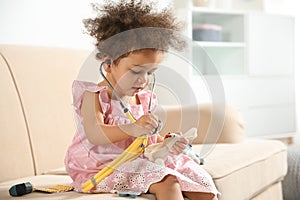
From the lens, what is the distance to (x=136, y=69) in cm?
150

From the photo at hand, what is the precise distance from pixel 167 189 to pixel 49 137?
0.70 metres

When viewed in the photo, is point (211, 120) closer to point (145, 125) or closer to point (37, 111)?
point (37, 111)

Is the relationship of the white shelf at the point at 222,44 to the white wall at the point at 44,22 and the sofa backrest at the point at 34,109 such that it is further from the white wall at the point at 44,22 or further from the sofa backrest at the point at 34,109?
the sofa backrest at the point at 34,109

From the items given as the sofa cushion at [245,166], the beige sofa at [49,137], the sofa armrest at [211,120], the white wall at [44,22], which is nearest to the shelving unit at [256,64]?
the white wall at [44,22]

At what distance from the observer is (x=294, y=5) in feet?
16.1

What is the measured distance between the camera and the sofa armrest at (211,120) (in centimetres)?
226

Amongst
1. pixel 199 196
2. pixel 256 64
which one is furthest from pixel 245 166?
pixel 256 64

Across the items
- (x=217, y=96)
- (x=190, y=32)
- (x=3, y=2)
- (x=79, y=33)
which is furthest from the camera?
(x=190, y=32)

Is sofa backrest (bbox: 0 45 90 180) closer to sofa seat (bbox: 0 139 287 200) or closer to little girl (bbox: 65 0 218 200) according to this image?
sofa seat (bbox: 0 139 287 200)

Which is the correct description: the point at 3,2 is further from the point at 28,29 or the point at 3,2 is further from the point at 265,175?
the point at 265,175

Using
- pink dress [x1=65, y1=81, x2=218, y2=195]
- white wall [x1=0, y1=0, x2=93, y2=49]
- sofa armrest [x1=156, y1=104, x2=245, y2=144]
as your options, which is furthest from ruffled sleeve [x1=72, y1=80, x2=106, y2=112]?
white wall [x1=0, y1=0, x2=93, y2=49]

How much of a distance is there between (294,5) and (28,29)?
3.05 m

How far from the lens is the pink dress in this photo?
1526mm

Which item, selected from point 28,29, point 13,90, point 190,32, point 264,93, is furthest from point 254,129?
point 13,90
